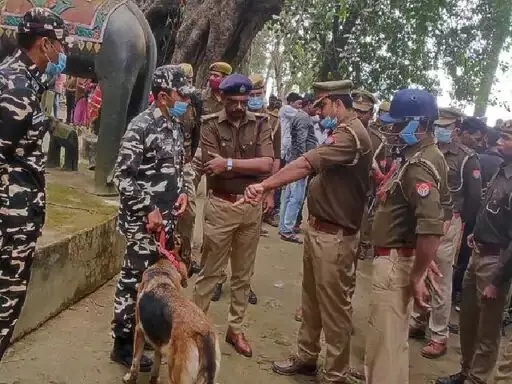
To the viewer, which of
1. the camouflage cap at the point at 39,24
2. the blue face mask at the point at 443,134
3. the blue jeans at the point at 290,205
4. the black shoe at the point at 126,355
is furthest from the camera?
the blue jeans at the point at 290,205

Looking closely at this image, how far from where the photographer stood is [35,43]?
3137 mm

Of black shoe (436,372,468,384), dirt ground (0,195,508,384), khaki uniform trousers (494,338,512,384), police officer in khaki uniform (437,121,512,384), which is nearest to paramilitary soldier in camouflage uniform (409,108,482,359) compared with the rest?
dirt ground (0,195,508,384)

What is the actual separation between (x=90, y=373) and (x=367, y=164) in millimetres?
2284

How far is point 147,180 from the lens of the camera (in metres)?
3.90

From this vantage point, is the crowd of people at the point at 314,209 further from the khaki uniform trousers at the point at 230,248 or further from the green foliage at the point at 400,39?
the green foliage at the point at 400,39

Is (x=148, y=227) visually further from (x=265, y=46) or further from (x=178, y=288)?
(x=265, y=46)

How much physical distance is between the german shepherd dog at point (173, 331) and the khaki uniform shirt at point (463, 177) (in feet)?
9.70

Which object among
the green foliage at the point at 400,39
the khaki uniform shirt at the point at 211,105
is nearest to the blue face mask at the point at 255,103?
the khaki uniform shirt at the point at 211,105

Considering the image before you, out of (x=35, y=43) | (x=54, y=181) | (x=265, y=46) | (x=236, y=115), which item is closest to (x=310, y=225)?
(x=236, y=115)

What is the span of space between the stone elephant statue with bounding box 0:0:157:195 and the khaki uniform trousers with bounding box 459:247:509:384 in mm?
3646

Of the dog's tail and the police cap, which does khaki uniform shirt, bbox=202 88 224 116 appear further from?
the dog's tail

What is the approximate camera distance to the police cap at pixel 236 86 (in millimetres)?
4312

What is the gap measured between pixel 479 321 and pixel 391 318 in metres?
1.38

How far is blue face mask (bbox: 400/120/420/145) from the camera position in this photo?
3.47 m
